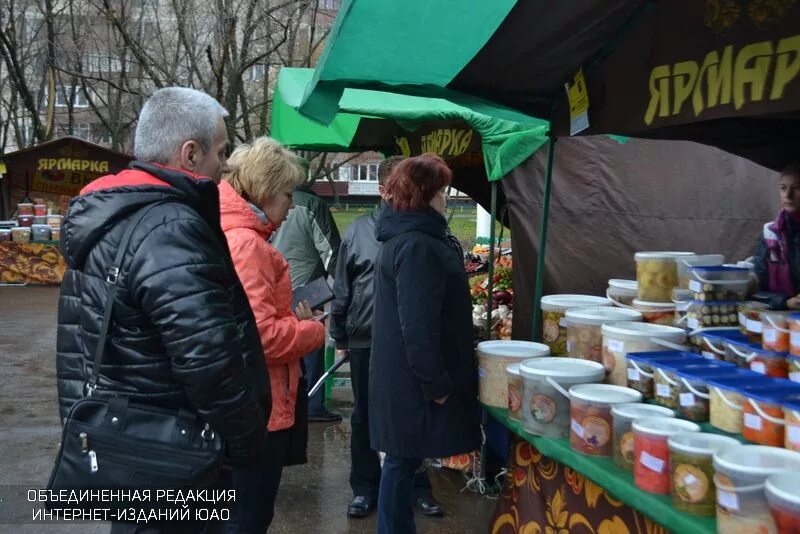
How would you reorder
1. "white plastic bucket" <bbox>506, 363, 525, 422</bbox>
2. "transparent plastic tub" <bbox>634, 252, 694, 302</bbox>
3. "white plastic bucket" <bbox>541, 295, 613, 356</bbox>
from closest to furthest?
1. "white plastic bucket" <bbox>506, 363, 525, 422</bbox>
2. "transparent plastic tub" <bbox>634, 252, 694, 302</bbox>
3. "white plastic bucket" <bbox>541, 295, 613, 356</bbox>

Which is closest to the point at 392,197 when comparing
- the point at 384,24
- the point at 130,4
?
the point at 384,24

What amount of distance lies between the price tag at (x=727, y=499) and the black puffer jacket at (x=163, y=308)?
129cm

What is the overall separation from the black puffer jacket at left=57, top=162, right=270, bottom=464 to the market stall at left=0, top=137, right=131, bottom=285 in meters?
13.0

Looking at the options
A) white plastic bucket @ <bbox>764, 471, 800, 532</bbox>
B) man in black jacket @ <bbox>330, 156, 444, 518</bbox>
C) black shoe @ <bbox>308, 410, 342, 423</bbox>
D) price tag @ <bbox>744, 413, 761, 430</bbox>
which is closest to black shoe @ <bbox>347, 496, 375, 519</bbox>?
man in black jacket @ <bbox>330, 156, 444, 518</bbox>

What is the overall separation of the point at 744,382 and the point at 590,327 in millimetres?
842

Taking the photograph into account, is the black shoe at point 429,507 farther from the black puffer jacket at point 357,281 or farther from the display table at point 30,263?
the display table at point 30,263

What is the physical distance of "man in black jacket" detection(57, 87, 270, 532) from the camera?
2.06 m

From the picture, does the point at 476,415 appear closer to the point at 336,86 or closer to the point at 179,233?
the point at 336,86

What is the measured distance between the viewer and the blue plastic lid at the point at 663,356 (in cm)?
272

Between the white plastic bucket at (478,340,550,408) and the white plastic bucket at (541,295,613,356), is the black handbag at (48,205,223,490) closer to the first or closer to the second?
the white plastic bucket at (478,340,550,408)

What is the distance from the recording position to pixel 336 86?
3066mm

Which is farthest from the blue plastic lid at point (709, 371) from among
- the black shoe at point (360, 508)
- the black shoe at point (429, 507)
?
the black shoe at point (360, 508)

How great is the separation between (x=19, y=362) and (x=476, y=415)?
272 inches

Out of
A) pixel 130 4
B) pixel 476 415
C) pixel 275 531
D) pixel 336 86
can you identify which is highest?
pixel 130 4
